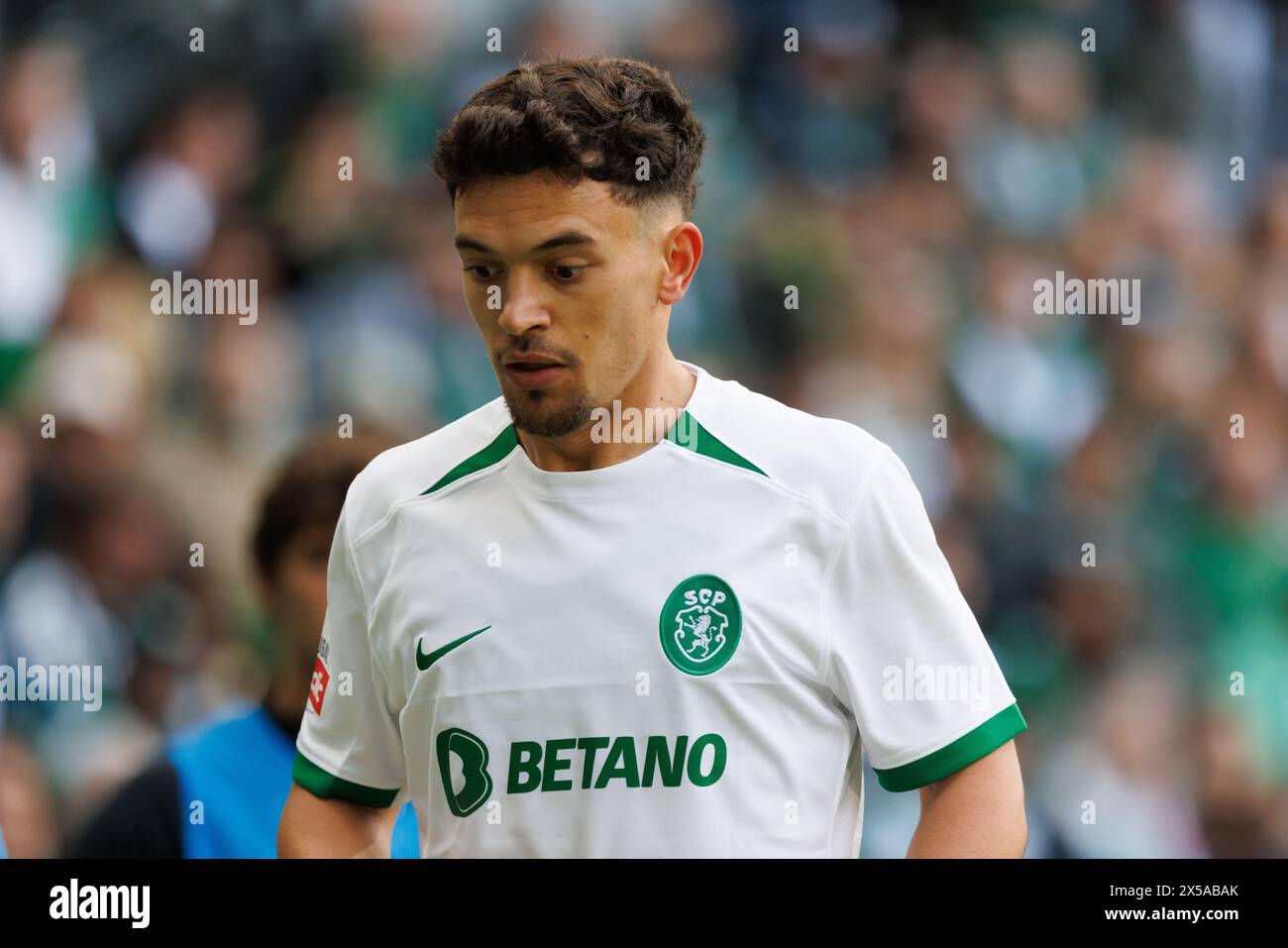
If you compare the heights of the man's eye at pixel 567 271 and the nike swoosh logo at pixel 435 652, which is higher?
the man's eye at pixel 567 271

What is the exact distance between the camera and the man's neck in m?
2.15

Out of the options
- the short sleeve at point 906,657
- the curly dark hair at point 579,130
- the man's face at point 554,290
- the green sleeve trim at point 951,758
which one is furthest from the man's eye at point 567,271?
the green sleeve trim at point 951,758

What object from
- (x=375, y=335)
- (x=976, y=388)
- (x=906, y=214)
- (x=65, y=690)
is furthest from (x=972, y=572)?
(x=65, y=690)

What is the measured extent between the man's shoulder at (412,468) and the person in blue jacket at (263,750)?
Result: 2.29ft

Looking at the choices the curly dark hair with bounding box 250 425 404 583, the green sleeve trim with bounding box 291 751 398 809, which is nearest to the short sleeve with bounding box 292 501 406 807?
the green sleeve trim with bounding box 291 751 398 809

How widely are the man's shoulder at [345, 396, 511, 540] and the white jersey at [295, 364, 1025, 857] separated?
0.13ft

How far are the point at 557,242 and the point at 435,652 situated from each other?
60cm

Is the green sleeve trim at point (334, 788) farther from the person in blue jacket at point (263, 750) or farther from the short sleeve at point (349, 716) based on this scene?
the person in blue jacket at point (263, 750)

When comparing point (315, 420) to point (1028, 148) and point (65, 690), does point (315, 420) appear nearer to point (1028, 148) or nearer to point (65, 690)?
point (65, 690)

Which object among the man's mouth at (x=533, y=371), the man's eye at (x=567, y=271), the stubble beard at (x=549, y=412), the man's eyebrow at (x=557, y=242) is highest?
the man's eyebrow at (x=557, y=242)

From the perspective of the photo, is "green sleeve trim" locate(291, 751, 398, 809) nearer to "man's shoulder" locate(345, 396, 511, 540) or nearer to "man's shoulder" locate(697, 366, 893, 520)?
"man's shoulder" locate(345, 396, 511, 540)

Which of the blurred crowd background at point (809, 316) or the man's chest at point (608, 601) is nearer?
the man's chest at point (608, 601)

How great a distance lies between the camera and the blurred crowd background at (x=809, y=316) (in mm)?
3766

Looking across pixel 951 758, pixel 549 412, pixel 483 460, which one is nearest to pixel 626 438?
pixel 549 412
